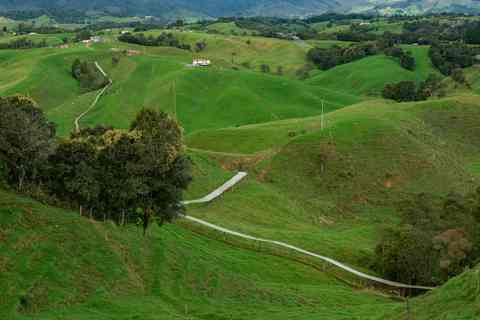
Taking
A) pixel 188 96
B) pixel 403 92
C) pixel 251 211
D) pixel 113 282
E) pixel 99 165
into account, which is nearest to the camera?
pixel 113 282

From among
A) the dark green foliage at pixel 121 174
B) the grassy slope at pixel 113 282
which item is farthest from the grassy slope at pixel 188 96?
the grassy slope at pixel 113 282

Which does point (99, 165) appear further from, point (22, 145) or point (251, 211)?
point (251, 211)

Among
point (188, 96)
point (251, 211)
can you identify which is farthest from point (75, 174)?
point (188, 96)

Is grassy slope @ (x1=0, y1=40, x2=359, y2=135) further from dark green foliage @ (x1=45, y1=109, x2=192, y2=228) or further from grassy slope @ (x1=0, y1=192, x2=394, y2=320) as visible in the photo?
grassy slope @ (x1=0, y1=192, x2=394, y2=320)

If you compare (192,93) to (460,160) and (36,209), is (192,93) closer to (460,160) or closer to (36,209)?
(460,160)

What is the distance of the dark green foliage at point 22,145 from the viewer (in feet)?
146

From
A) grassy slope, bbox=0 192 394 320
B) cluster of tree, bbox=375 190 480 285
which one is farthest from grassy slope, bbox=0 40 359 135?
grassy slope, bbox=0 192 394 320

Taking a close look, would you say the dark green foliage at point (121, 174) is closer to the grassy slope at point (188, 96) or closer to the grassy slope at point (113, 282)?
the grassy slope at point (113, 282)

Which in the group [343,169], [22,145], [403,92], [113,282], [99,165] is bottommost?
[343,169]

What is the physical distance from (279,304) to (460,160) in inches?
3408

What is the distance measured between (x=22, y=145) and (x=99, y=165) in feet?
23.2

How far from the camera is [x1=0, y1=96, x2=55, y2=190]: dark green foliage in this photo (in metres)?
44.4

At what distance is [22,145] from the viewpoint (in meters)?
44.9

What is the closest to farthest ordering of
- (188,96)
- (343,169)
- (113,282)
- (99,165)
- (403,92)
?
(113,282) < (99,165) < (343,169) < (403,92) < (188,96)
